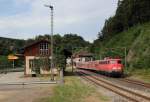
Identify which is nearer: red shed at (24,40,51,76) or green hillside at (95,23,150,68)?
green hillside at (95,23,150,68)

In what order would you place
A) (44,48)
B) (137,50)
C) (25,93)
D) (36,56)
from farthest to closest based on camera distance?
(137,50) → (44,48) → (36,56) → (25,93)

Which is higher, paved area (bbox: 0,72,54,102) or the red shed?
the red shed

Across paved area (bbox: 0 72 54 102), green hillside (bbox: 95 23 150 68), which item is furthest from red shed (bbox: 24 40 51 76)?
paved area (bbox: 0 72 54 102)

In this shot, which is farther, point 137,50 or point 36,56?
point 137,50

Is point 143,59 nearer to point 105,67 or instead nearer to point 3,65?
point 105,67

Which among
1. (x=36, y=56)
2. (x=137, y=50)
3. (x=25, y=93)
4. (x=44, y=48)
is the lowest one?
(x=25, y=93)

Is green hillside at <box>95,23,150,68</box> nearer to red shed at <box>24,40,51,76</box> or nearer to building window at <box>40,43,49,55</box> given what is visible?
red shed at <box>24,40,51,76</box>

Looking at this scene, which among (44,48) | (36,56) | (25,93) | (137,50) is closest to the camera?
(25,93)

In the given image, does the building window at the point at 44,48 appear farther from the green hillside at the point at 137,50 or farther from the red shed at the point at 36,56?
the green hillside at the point at 137,50

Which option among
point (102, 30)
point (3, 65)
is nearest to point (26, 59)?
point (3, 65)

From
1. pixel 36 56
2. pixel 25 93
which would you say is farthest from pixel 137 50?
pixel 25 93

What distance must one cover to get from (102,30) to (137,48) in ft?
227

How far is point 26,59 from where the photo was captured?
62.0m

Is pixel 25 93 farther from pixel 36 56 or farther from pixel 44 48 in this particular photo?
pixel 44 48
